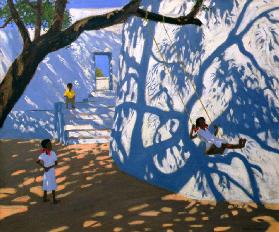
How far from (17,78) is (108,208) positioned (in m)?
3.67

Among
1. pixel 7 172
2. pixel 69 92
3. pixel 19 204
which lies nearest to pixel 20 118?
pixel 69 92

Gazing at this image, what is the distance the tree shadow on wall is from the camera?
31.0 ft

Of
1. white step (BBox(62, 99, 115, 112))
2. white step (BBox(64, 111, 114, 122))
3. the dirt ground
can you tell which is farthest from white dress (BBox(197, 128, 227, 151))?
white step (BBox(62, 99, 115, 112))

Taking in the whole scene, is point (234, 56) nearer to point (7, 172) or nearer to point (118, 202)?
point (118, 202)

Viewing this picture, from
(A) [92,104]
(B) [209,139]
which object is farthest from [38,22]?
(A) [92,104]

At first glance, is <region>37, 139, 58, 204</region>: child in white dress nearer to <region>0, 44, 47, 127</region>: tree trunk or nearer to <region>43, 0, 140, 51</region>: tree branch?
<region>0, 44, 47, 127</region>: tree trunk

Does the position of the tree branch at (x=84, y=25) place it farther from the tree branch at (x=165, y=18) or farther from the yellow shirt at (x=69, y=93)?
the yellow shirt at (x=69, y=93)

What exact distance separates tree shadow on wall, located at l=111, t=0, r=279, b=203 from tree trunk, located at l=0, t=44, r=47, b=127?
14.1 ft

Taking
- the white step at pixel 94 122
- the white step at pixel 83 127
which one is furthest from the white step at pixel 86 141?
the white step at pixel 94 122

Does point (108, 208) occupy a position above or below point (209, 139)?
below

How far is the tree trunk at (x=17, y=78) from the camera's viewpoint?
22.6 ft

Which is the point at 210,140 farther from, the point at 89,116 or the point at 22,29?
the point at 89,116

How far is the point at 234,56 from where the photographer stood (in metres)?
9.61

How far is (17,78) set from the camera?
690cm
